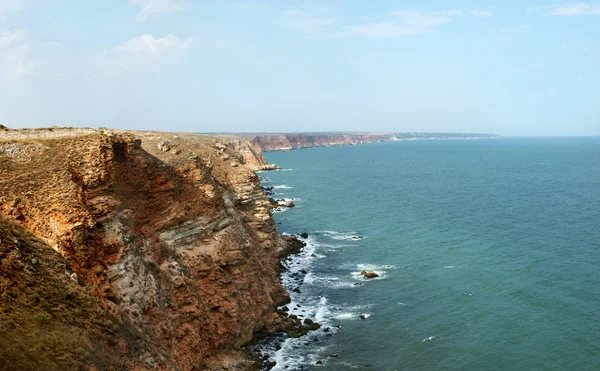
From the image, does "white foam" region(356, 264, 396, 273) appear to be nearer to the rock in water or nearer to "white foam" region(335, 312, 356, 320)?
the rock in water

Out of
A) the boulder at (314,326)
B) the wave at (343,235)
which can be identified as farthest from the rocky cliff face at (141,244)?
the wave at (343,235)

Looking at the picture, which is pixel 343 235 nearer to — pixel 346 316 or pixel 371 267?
pixel 371 267

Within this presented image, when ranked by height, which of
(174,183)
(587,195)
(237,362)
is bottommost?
(237,362)

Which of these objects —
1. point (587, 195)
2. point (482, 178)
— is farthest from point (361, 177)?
point (587, 195)

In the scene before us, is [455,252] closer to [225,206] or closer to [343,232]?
[343,232]

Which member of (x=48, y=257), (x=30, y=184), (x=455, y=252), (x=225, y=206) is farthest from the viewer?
(x=455, y=252)

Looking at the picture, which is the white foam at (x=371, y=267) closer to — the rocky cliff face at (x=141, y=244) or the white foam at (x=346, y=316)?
the white foam at (x=346, y=316)
